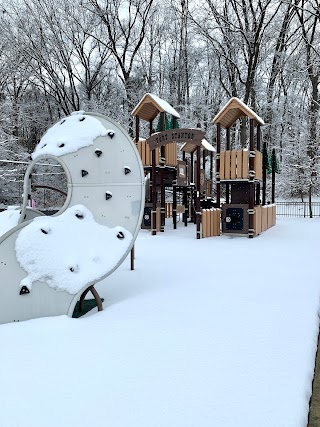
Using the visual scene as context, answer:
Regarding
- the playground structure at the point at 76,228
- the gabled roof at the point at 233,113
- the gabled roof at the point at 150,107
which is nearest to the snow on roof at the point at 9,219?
the playground structure at the point at 76,228

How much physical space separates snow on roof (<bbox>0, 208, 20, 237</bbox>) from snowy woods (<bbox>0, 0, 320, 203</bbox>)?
1467 centimetres

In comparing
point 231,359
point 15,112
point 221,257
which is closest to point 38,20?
point 15,112

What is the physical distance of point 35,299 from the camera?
4207 mm

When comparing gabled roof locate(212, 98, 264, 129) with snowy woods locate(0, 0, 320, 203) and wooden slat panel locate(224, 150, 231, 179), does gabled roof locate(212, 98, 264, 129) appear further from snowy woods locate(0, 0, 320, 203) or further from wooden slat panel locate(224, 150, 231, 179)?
snowy woods locate(0, 0, 320, 203)

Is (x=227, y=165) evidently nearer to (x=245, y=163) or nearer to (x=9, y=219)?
(x=245, y=163)

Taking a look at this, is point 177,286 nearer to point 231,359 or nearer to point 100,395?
point 231,359

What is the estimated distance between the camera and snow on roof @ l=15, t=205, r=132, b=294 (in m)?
4.25

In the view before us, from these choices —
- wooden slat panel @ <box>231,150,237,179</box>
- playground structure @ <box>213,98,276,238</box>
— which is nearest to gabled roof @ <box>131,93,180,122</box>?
playground structure @ <box>213,98,276,238</box>

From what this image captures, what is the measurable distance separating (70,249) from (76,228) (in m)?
0.31

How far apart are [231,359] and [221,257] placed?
520 centimetres

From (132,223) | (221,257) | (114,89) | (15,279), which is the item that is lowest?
(221,257)

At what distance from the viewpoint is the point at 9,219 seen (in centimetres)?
581

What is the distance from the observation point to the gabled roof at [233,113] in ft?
42.3

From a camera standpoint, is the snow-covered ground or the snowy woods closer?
the snow-covered ground
